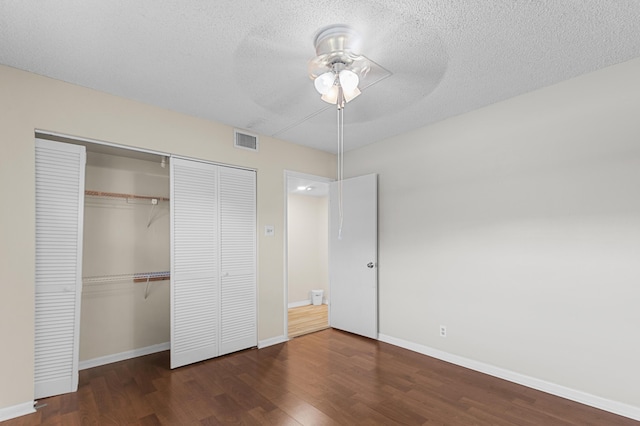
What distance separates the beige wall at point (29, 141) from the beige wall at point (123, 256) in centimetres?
71

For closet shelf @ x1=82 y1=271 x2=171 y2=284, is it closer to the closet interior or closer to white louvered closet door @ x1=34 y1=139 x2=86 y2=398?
the closet interior

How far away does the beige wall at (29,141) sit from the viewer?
7.63 feet

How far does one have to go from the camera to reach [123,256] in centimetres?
349

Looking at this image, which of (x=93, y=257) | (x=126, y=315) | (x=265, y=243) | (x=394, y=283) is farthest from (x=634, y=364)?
(x=93, y=257)

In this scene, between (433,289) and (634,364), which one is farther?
(433,289)

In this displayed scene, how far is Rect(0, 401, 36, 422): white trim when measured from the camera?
225 cm

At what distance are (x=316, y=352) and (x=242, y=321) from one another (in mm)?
921

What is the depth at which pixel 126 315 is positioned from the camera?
11.4 feet

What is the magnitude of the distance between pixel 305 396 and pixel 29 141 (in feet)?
9.77

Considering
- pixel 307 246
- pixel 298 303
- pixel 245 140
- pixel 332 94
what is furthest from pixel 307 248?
pixel 332 94

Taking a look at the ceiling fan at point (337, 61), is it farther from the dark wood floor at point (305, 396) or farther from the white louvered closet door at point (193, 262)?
the dark wood floor at point (305, 396)

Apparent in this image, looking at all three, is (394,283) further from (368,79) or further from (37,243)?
(37,243)

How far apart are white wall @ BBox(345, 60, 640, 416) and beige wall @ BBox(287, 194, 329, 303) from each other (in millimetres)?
2603

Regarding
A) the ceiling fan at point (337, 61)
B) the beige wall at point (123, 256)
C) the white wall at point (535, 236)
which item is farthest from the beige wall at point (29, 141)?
the white wall at point (535, 236)
